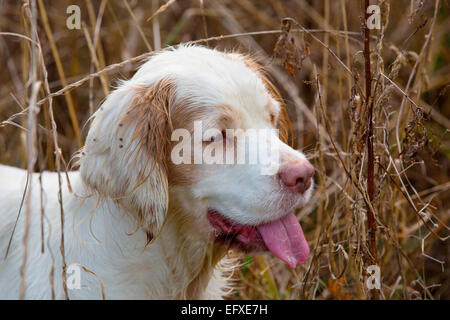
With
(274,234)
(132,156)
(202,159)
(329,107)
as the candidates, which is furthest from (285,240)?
(329,107)

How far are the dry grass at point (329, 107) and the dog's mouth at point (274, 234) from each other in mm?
272

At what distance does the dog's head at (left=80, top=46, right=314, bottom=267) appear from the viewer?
5.95 ft

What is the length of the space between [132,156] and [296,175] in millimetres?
488

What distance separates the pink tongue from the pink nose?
0.14 m

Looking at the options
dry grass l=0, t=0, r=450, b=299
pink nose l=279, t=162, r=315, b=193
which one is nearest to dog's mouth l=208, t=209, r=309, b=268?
pink nose l=279, t=162, r=315, b=193

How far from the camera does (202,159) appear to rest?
1.85 m

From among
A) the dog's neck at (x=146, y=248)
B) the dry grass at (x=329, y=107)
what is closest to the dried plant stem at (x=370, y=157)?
the dry grass at (x=329, y=107)

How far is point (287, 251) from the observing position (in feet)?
6.19

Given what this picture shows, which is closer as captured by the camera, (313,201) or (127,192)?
(127,192)

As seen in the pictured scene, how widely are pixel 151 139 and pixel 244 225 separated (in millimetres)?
389

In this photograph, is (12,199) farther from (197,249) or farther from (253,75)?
(253,75)

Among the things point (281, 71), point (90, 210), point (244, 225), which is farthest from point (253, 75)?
point (281, 71)

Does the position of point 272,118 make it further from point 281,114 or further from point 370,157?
point 370,157

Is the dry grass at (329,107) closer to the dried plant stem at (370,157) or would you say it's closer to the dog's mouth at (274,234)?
the dried plant stem at (370,157)
